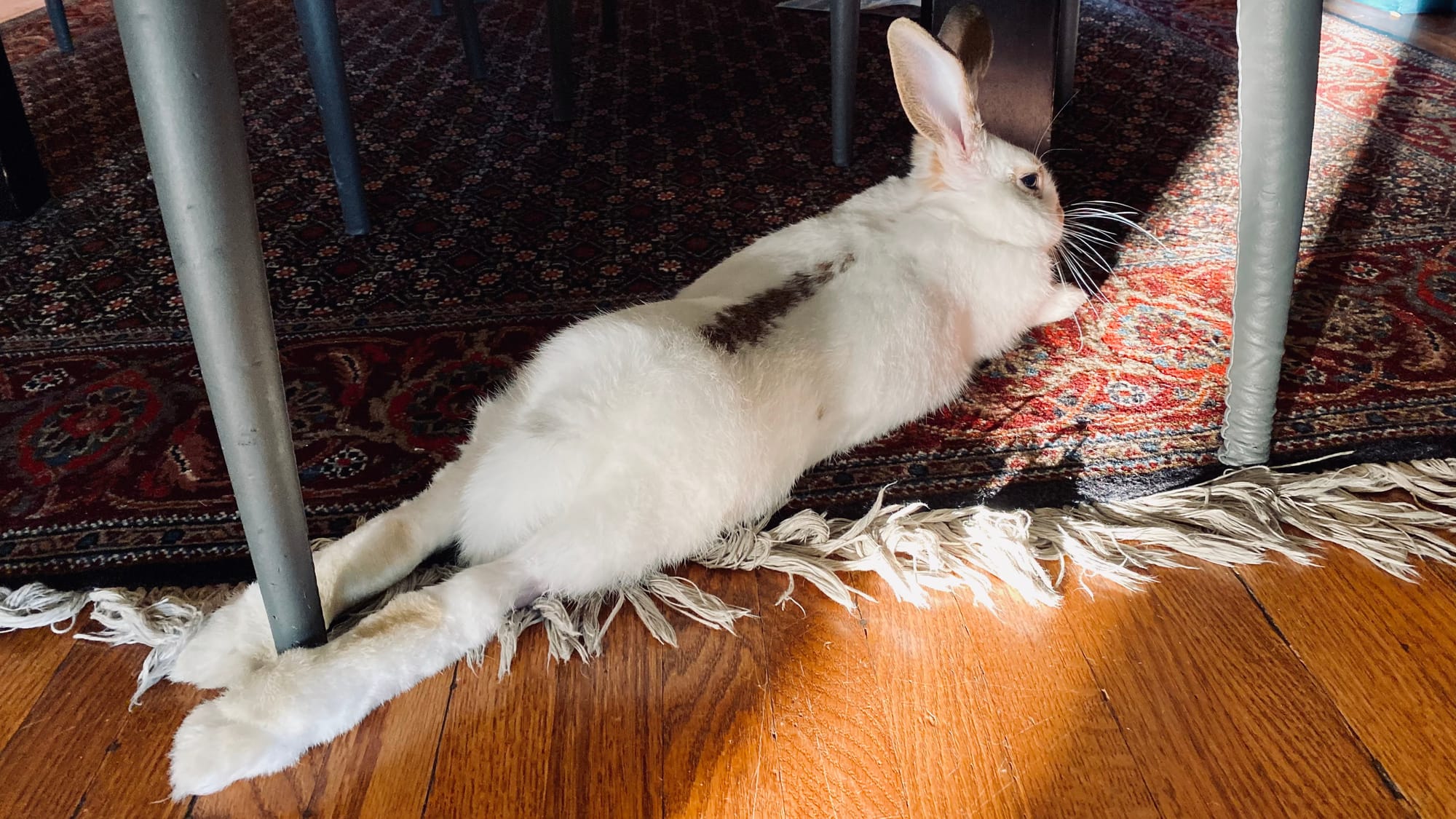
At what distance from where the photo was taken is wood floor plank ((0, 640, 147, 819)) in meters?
0.65

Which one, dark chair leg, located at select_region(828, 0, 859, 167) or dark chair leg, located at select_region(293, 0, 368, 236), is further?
dark chair leg, located at select_region(828, 0, 859, 167)

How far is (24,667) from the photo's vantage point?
75cm

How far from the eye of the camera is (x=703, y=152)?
5.95 feet

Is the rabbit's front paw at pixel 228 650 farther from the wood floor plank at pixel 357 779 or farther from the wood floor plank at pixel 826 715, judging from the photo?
the wood floor plank at pixel 826 715

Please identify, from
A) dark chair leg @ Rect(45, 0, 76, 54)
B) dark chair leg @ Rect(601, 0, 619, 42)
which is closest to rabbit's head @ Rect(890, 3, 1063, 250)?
dark chair leg @ Rect(601, 0, 619, 42)

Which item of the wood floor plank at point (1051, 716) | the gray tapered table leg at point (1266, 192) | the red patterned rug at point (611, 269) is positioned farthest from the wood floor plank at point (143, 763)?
the gray tapered table leg at point (1266, 192)

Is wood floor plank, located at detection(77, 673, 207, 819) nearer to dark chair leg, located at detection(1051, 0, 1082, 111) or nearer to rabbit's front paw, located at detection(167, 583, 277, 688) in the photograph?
rabbit's front paw, located at detection(167, 583, 277, 688)

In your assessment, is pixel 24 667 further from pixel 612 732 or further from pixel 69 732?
pixel 612 732

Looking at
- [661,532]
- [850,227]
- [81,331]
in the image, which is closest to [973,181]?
[850,227]

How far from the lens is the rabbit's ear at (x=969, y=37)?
3.78 feet

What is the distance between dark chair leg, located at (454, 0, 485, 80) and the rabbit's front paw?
1.79 meters

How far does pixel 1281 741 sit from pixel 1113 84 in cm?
175

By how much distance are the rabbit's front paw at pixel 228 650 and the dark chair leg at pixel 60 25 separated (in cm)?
246

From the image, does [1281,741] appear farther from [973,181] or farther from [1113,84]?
[1113,84]
